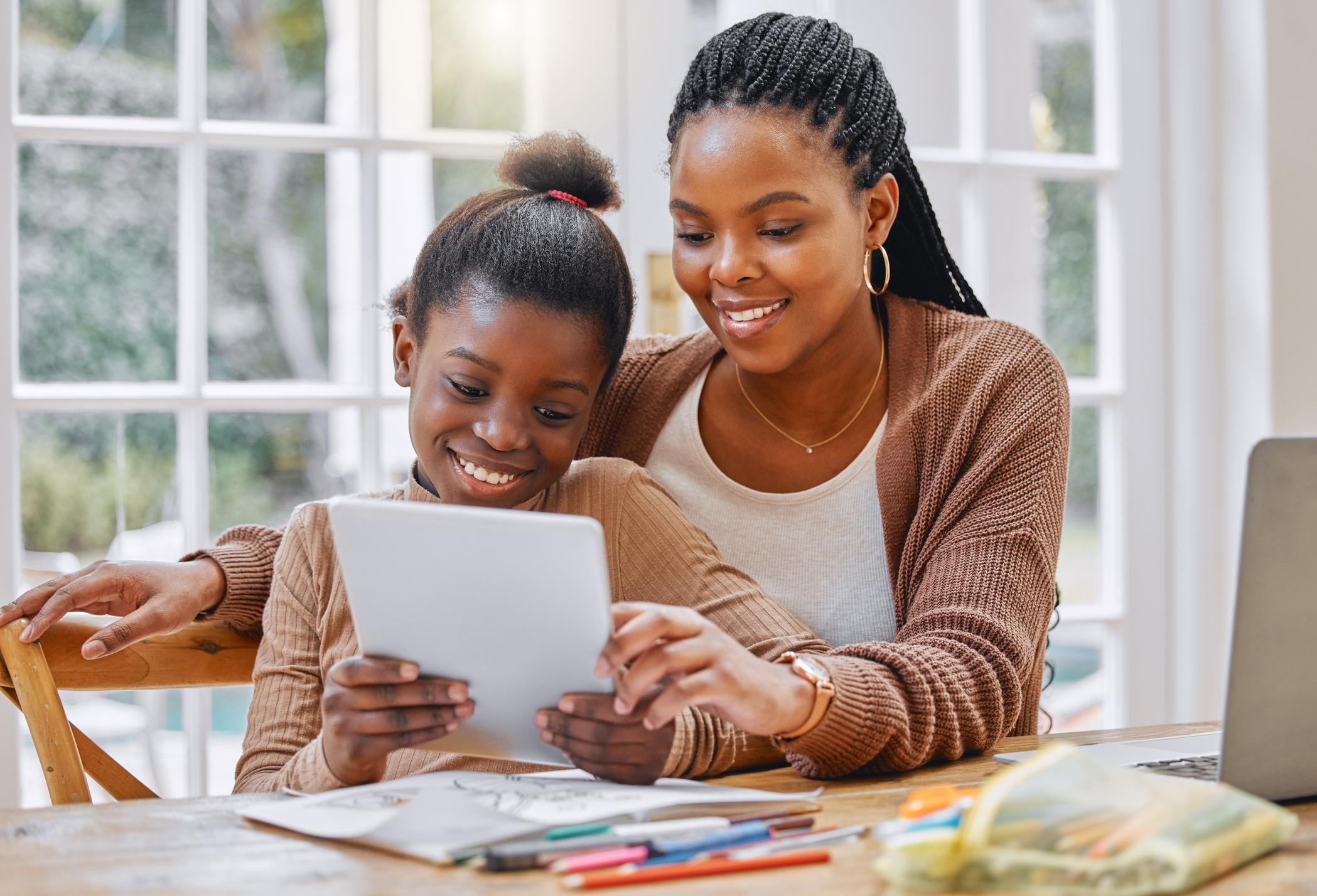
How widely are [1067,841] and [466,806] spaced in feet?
1.25

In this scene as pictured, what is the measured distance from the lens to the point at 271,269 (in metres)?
5.92

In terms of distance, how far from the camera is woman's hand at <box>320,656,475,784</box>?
81 cm

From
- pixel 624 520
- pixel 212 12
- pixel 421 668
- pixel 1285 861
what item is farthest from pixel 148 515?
pixel 1285 861

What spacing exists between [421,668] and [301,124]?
1335mm

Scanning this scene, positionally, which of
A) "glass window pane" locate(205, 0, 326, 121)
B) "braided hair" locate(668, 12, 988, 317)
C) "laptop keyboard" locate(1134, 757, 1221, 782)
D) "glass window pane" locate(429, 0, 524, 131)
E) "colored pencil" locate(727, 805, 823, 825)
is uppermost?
"glass window pane" locate(205, 0, 326, 121)

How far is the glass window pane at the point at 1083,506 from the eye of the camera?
2352 millimetres

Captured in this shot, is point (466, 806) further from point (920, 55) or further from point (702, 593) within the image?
point (920, 55)

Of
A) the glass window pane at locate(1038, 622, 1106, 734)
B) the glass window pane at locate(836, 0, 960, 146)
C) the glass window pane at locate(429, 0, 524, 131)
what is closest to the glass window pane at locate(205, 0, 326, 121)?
the glass window pane at locate(429, 0, 524, 131)

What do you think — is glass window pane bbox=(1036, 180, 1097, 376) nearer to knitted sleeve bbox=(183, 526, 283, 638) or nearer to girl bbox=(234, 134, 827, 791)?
girl bbox=(234, 134, 827, 791)

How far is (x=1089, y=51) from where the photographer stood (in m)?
2.29

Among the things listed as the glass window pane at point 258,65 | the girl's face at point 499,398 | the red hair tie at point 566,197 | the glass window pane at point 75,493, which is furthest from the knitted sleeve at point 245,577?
the glass window pane at point 258,65

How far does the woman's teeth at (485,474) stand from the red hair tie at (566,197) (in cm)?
32

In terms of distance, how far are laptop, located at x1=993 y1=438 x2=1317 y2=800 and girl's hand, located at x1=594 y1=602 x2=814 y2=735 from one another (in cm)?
31

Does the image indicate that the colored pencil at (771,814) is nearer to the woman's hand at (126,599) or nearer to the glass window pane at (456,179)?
the woman's hand at (126,599)
